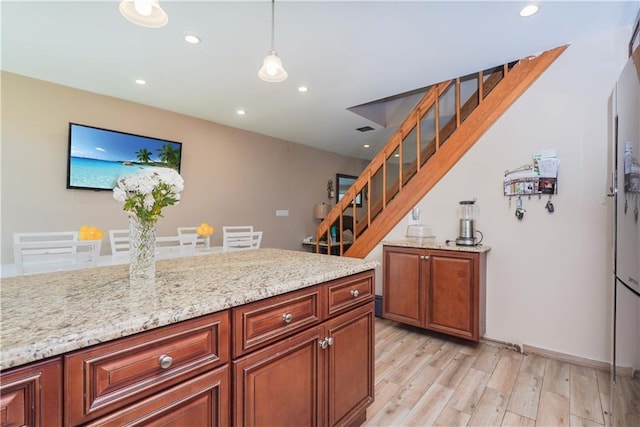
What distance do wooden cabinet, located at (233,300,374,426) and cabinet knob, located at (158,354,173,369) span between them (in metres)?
0.24

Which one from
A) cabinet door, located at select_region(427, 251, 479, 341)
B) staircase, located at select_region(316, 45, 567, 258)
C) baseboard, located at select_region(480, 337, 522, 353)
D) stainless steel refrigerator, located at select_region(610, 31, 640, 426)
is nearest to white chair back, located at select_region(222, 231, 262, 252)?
staircase, located at select_region(316, 45, 567, 258)

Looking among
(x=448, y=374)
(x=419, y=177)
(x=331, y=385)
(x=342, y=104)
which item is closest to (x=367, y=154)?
(x=342, y=104)

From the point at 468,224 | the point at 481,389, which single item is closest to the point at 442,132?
the point at 468,224

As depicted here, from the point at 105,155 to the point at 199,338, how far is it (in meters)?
3.55

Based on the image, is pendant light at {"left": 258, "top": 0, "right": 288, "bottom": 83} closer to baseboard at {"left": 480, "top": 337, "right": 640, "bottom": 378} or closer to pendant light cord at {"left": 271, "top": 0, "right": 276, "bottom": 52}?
pendant light cord at {"left": 271, "top": 0, "right": 276, "bottom": 52}

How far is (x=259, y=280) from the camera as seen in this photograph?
1238mm

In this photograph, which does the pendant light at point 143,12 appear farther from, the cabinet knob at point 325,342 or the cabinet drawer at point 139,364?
the cabinet knob at point 325,342

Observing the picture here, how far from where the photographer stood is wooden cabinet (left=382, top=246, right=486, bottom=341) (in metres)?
2.60

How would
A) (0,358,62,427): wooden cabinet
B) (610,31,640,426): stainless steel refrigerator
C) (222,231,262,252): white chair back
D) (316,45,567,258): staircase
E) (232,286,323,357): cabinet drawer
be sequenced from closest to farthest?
(0,358,62,427): wooden cabinet → (232,286,323,357): cabinet drawer → (610,31,640,426): stainless steel refrigerator → (316,45,567,258): staircase → (222,231,262,252): white chair back

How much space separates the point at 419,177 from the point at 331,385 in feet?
7.92

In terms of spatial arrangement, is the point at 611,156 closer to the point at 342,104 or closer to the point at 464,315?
the point at 464,315

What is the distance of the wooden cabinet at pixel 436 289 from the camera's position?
260 centimetres

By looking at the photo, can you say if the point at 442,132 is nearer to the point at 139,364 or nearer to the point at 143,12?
the point at 143,12

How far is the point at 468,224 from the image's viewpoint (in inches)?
112
